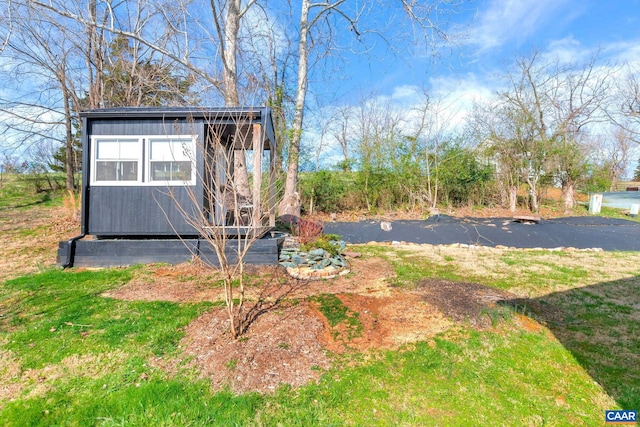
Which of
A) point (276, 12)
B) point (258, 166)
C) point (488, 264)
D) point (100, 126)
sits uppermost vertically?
point (276, 12)

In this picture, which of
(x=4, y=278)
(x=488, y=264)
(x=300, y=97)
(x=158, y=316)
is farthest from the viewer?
(x=300, y=97)

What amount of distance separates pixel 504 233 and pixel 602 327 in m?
5.90

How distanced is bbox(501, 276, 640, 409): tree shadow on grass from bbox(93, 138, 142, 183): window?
6227mm

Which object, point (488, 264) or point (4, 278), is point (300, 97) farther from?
point (4, 278)

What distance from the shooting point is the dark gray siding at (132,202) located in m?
5.36

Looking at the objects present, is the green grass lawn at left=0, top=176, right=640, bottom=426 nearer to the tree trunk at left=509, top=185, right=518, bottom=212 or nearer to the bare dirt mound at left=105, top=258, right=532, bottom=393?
the bare dirt mound at left=105, top=258, right=532, bottom=393

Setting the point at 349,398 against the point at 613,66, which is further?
the point at 613,66

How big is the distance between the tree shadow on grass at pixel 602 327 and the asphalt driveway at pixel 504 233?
3.39m

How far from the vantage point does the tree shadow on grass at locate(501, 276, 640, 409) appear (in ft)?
7.08

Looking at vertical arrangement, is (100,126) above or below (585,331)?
above

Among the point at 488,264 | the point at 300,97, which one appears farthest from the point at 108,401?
the point at 300,97

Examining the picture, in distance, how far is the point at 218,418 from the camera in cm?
173

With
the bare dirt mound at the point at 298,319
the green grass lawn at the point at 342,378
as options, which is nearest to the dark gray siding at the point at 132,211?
the bare dirt mound at the point at 298,319

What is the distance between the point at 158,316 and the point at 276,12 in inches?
433
